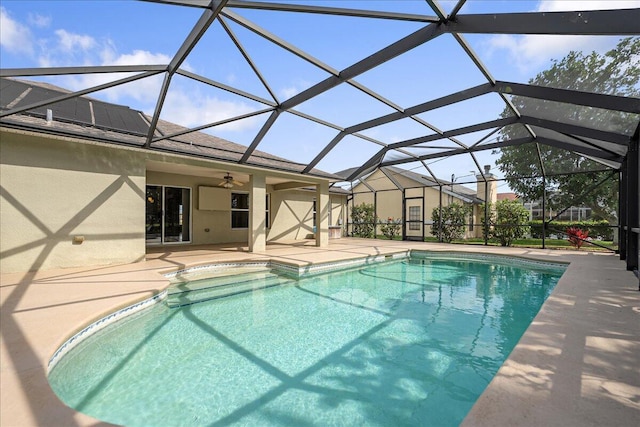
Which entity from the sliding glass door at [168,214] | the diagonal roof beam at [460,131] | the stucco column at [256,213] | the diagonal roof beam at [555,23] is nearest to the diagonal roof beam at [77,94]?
the stucco column at [256,213]

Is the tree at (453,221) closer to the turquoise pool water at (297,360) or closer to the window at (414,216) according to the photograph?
the window at (414,216)

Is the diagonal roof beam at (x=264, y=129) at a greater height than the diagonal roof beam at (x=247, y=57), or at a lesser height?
lesser

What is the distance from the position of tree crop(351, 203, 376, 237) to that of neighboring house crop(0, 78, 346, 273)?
769 cm

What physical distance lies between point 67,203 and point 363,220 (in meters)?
13.5

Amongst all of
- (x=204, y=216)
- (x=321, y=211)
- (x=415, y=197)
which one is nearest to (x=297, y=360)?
(x=321, y=211)

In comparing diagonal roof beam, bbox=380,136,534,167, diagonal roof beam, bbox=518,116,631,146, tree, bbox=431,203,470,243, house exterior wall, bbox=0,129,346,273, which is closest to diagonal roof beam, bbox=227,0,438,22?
diagonal roof beam, bbox=518,116,631,146

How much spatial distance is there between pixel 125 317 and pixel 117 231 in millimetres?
3495

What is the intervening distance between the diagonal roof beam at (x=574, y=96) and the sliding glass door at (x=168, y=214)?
9.71 meters

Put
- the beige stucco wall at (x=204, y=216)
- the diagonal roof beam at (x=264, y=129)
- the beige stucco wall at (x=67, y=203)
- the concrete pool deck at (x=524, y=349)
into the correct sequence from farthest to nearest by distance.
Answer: the beige stucco wall at (x=204, y=216), the diagonal roof beam at (x=264, y=129), the beige stucco wall at (x=67, y=203), the concrete pool deck at (x=524, y=349)

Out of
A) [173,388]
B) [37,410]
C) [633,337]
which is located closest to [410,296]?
[633,337]

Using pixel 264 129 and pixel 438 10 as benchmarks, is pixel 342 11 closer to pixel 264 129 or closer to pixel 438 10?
pixel 438 10

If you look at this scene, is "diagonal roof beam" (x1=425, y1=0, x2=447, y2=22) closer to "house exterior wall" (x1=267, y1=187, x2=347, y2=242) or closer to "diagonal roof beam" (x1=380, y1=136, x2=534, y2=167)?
"diagonal roof beam" (x1=380, y1=136, x2=534, y2=167)

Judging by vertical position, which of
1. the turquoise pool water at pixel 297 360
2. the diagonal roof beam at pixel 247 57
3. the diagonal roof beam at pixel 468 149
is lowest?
the turquoise pool water at pixel 297 360

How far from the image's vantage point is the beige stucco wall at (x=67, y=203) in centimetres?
540
